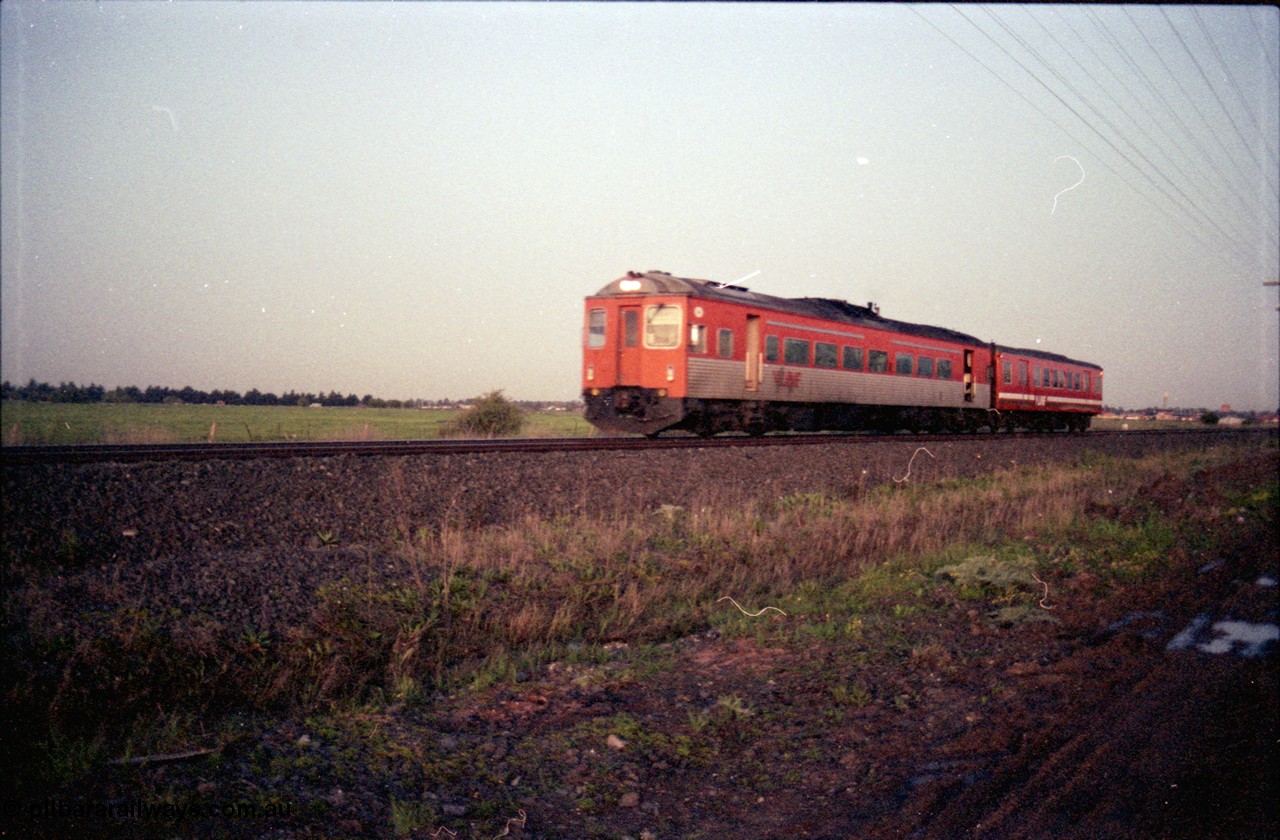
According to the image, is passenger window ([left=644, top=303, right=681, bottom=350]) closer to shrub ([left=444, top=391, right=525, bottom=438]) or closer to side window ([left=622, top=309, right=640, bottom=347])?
side window ([left=622, top=309, right=640, bottom=347])

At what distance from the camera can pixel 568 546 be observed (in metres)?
8.70

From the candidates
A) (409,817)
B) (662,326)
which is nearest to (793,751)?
(409,817)

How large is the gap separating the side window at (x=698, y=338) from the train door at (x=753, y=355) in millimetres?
1596

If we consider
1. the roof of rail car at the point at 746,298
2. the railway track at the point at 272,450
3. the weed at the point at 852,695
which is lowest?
the weed at the point at 852,695

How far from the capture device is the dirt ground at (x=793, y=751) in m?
3.50

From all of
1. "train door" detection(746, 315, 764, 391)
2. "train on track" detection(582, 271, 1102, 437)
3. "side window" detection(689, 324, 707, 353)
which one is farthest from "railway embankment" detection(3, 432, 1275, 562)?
"train door" detection(746, 315, 764, 391)

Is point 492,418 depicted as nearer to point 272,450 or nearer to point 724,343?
point 724,343

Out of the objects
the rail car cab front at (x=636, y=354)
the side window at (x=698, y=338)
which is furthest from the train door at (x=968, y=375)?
the rail car cab front at (x=636, y=354)

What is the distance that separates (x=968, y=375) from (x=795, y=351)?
10.4 metres

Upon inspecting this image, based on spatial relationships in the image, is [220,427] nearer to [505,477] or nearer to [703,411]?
[703,411]

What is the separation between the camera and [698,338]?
1736cm

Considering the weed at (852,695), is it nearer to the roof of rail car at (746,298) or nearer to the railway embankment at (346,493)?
the railway embankment at (346,493)

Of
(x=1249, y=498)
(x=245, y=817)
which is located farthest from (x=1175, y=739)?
(x=1249, y=498)

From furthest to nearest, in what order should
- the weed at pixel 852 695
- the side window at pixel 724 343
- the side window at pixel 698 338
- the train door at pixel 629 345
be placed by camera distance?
the train door at pixel 629 345
the side window at pixel 724 343
the side window at pixel 698 338
the weed at pixel 852 695
